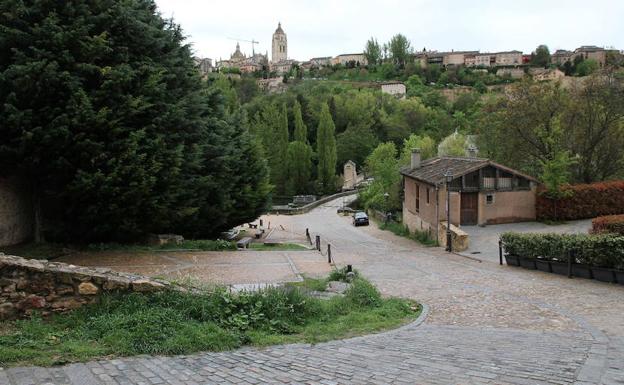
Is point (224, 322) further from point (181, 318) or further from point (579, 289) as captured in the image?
point (579, 289)

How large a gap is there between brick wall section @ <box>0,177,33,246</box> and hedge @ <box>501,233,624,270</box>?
19.0 m

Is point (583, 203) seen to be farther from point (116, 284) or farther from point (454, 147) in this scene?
point (116, 284)

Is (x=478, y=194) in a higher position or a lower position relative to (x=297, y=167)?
higher

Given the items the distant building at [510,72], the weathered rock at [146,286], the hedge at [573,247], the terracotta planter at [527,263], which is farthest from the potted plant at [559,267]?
the distant building at [510,72]

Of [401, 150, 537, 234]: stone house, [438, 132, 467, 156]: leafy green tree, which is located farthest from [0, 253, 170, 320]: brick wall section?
[438, 132, 467, 156]: leafy green tree

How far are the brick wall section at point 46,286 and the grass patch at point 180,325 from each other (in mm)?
186

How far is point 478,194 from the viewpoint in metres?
30.7

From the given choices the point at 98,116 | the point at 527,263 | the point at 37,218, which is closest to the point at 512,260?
the point at 527,263

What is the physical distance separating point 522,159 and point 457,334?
1226 inches

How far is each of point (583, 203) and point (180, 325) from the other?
30534 millimetres

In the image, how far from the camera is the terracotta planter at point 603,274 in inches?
625

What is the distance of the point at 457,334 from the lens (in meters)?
9.22

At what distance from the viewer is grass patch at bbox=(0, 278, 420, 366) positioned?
6.75m

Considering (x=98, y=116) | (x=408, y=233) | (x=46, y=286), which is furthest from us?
(x=408, y=233)
